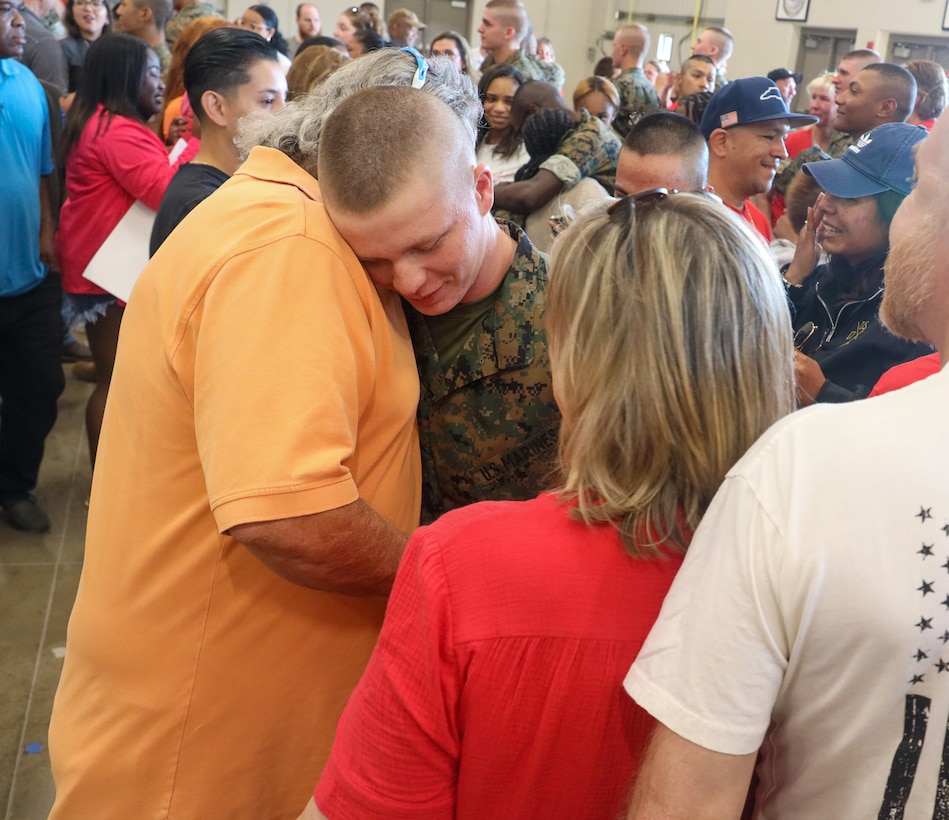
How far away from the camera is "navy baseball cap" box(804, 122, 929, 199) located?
2.18 m

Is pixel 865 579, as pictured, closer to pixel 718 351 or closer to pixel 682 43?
pixel 718 351

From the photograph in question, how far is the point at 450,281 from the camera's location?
4.23ft

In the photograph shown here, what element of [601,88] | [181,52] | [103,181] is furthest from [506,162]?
[103,181]

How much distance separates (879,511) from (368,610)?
0.81 metres

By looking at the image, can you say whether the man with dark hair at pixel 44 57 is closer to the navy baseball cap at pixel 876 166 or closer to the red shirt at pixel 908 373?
the navy baseball cap at pixel 876 166

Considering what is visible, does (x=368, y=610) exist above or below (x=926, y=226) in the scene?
below

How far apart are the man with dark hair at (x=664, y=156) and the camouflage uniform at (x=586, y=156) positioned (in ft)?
1.69

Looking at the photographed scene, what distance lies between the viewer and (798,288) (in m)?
2.51

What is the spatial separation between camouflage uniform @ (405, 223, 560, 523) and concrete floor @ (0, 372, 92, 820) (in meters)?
1.63

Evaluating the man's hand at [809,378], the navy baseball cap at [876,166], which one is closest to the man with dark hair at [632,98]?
the navy baseball cap at [876,166]

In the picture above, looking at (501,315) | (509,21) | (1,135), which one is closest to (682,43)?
(509,21)

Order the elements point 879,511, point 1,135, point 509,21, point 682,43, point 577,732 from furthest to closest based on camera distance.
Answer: point 682,43, point 509,21, point 1,135, point 577,732, point 879,511

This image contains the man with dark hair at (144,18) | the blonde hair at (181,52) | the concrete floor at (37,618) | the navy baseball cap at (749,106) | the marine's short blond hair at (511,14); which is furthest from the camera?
the marine's short blond hair at (511,14)

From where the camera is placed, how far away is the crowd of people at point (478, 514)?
2.63 ft
